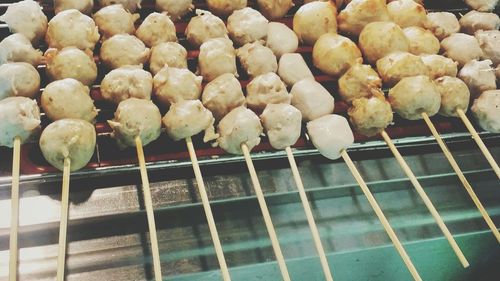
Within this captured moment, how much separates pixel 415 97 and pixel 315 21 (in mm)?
774

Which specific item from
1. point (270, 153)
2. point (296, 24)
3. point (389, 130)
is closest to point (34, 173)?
point (270, 153)

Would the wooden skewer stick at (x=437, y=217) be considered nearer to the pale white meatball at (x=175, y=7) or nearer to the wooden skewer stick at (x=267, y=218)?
the wooden skewer stick at (x=267, y=218)

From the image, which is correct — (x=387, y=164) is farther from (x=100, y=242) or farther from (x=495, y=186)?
(x=100, y=242)

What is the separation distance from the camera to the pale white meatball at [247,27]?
279 cm

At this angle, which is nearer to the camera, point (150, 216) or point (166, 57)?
point (150, 216)

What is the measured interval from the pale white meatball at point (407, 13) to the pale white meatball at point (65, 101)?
2.02 meters

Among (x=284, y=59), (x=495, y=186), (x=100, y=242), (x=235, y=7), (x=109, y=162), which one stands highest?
(x=235, y=7)

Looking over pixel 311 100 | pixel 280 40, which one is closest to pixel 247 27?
pixel 280 40

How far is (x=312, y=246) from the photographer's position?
7.56 ft

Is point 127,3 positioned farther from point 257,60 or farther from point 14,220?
point 14,220

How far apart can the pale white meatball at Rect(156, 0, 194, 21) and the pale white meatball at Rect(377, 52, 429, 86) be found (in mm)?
1226

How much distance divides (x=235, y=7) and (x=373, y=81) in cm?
96

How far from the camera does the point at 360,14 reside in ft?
9.68

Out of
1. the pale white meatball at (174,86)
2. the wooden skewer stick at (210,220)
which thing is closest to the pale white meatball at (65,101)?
the pale white meatball at (174,86)
